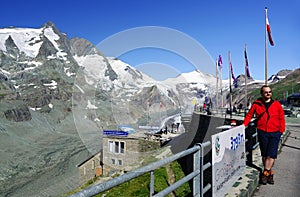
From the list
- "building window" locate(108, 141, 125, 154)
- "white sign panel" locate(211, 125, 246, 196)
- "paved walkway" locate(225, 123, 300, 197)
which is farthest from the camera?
"building window" locate(108, 141, 125, 154)

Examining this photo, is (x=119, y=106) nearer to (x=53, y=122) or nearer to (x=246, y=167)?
(x=246, y=167)

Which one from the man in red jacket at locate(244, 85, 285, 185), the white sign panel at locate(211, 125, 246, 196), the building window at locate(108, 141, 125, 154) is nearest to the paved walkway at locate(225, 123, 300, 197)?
the white sign panel at locate(211, 125, 246, 196)

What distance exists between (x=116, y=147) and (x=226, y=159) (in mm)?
2273

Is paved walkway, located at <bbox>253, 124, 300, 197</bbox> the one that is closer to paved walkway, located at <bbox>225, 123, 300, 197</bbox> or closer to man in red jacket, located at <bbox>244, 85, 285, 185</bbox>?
paved walkway, located at <bbox>225, 123, 300, 197</bbox>

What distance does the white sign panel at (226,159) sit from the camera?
393 centimetres

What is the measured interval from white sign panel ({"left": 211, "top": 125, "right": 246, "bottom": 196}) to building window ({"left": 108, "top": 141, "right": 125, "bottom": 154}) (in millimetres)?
1890

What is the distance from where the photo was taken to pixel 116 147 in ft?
18.1

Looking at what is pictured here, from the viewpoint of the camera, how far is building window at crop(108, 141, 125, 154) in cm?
514

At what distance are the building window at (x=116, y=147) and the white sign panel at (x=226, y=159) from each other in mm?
1890

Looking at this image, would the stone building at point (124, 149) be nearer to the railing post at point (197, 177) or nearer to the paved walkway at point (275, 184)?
the railing post at point (197, 177)

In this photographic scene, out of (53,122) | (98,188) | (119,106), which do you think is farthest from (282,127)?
(53,122)

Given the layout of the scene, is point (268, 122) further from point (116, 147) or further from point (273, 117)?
point (116, 147)

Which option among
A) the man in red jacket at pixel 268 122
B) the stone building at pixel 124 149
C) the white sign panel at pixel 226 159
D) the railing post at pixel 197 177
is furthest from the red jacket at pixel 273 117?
the stone building at pixel 124 149

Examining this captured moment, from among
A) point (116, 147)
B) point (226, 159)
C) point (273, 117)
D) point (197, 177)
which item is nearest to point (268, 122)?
point (273, 117)
